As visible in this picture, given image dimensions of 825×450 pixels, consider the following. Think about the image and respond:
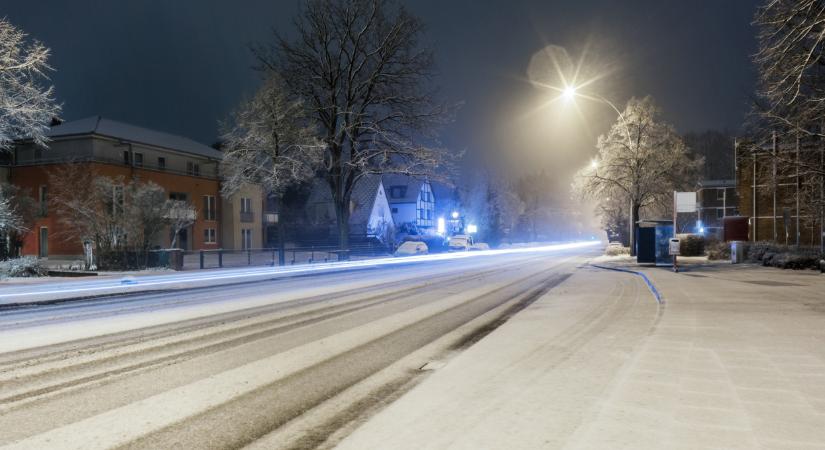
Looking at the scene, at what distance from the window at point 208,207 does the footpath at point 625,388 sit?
4410 cm

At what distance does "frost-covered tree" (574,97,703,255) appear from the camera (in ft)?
106

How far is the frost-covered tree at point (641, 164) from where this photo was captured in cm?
3244

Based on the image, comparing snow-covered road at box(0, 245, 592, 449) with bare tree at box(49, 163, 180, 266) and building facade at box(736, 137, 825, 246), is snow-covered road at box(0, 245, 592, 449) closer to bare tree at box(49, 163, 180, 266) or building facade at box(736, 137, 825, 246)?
bare tree at box(49, 163, 180, 266)

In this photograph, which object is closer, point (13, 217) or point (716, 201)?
point (13, 217)

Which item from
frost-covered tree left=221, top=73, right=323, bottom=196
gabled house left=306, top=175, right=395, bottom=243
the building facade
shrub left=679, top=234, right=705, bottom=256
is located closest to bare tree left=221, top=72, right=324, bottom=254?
frost-covered tree left=221, top=73, right=323, bottom=196

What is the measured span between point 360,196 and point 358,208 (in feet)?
8.35

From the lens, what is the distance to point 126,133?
1651 inches

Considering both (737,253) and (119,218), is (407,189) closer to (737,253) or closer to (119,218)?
(737,253)

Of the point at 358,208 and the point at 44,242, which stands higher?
the point at 358,208

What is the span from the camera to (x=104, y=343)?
7.44 metres

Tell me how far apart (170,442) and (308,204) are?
6174 centimetres

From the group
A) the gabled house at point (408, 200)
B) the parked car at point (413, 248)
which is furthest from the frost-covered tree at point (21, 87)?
the gabled house at point (408, 200)

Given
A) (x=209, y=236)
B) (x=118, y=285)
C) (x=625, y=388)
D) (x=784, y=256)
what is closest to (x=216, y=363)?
(x=625, y=388)

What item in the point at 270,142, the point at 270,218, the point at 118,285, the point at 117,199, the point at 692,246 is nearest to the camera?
the point at 118,285
